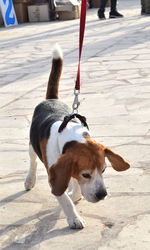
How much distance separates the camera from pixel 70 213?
9.86 ft

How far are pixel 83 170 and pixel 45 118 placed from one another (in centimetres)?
78

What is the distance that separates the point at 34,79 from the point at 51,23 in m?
7.94

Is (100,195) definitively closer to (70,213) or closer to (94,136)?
(70,213)

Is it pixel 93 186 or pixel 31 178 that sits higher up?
pixel 93 186

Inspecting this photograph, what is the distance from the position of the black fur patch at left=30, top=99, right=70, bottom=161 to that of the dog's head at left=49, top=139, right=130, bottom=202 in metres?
0.44

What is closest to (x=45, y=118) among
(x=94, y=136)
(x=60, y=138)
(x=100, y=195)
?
(x=60, y=138)

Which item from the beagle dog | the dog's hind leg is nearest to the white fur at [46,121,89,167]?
the beagle dog

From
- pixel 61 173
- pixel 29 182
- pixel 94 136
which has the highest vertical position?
pixel 61 173

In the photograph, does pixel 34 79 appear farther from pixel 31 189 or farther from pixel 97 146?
pixel 97 146

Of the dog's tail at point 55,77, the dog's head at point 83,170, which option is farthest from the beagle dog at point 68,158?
the dog's tail at point 55,77

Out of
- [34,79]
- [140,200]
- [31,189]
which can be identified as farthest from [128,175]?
[34,79]

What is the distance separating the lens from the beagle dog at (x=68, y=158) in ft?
8.74

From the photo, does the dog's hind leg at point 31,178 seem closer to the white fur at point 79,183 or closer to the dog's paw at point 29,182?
the dog's paw at point 29,182

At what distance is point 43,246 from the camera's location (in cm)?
282
